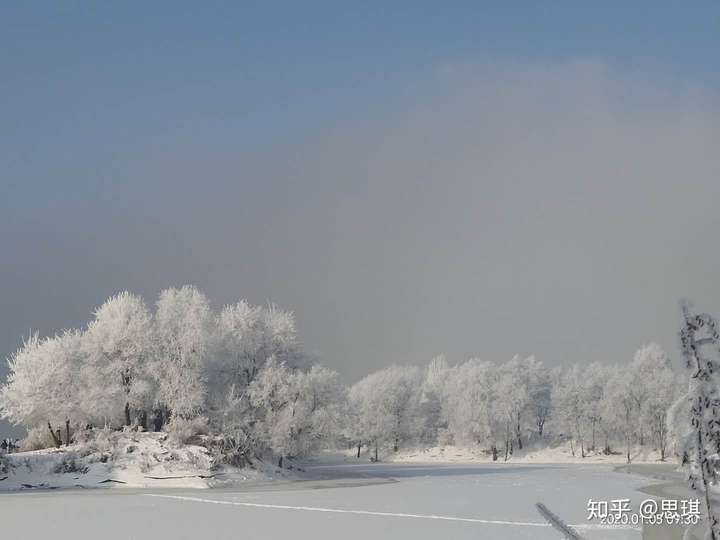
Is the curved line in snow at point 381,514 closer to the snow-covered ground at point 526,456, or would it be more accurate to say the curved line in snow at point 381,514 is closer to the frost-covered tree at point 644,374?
the snow-covered ground at point 526,456

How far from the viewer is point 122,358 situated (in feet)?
224

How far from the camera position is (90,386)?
66562mm

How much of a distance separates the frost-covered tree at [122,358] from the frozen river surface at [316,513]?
1964 cm

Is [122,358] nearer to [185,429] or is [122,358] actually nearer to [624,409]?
[185,429]

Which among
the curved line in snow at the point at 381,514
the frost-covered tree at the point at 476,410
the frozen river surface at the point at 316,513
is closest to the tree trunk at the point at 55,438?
the frozen river surface at the point at 316,513

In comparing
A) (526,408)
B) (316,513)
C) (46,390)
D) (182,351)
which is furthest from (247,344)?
(526,408)

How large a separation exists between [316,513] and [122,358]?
40.7 meters

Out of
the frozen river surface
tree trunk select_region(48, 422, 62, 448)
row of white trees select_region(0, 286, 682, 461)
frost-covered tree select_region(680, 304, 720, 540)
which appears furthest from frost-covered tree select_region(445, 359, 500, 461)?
frost-covered tree select_region(680, 304, 720, 540)

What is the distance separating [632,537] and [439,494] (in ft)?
63.3

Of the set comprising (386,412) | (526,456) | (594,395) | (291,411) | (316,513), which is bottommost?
(526,456)

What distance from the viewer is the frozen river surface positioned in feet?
83.1

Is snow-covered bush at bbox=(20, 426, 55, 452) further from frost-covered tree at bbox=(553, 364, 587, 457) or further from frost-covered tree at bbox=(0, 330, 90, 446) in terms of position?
frost-covered tree at bbox=(553, 364, 587, 457)

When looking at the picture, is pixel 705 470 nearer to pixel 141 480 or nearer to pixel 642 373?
pixel 141 480

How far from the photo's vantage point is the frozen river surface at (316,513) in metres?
25.3
